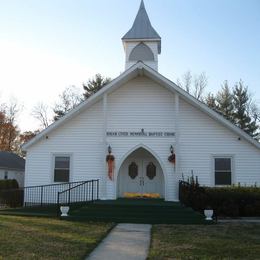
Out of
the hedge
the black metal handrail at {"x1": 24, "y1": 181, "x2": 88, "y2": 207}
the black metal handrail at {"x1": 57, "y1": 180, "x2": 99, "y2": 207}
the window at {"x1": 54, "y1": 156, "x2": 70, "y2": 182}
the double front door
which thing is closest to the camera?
the hedge

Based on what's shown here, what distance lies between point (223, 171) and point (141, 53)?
827 cm

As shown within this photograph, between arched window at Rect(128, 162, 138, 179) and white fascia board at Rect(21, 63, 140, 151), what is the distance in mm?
3754

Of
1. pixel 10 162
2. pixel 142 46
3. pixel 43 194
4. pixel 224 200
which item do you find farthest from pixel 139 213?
pixel 10 162

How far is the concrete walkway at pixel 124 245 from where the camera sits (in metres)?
8.73

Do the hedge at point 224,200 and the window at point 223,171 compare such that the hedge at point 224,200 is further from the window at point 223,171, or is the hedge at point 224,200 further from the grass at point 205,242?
the grass at point 205,242

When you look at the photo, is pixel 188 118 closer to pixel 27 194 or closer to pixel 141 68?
pixel 141 68

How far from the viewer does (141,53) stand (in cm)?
2320

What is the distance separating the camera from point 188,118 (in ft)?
65.7

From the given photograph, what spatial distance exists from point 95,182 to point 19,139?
46051 millimetres

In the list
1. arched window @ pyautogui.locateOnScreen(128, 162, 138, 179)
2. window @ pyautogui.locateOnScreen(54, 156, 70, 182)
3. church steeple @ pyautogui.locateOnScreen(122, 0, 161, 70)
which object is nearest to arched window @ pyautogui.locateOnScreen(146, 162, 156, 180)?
arched window @ pyautogui.locateOnScreen(128, 162, 138, 179)

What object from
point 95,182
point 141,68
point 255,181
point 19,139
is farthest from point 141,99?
point 19,139

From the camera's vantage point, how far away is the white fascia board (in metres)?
19.4

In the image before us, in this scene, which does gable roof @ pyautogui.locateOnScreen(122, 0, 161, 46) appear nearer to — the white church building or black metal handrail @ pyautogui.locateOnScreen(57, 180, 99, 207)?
the white church building

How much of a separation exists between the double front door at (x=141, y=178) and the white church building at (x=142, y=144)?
5cm
